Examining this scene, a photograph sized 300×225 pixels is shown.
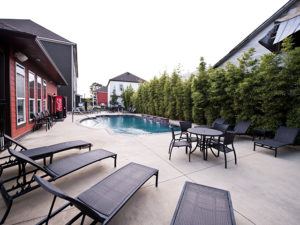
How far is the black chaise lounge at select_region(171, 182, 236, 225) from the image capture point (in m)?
1.49

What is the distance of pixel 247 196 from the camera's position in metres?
2.31

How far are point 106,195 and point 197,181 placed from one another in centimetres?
169

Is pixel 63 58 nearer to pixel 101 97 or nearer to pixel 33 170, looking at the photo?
pixel 33 170

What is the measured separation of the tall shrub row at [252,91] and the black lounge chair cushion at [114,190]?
5.04 meters

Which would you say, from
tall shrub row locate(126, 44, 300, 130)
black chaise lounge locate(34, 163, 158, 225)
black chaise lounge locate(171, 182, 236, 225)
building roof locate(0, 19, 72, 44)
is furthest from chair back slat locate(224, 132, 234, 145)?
building roof locate(0, 19, 72, 44)

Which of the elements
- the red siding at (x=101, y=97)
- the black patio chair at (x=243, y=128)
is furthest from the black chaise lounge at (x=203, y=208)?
the red siding at (x=101, y=97)

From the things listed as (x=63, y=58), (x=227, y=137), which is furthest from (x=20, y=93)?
(x=63, y=58)

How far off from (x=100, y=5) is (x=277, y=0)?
10.2 metres

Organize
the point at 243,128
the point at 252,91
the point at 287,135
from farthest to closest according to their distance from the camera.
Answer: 1. the point at 252,91
2. the point at 243,128
3. the point at 287,135

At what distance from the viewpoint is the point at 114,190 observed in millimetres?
1937

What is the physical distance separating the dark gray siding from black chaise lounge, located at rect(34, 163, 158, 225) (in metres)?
19.1

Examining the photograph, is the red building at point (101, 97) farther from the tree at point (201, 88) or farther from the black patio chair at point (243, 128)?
the black patio chair at point (243, 128)

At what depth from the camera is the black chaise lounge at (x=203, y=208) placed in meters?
1.49

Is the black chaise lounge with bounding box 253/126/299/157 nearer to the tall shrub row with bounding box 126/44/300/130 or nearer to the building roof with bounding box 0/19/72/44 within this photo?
the tall shrub row with bounding box 126/44/300/130
